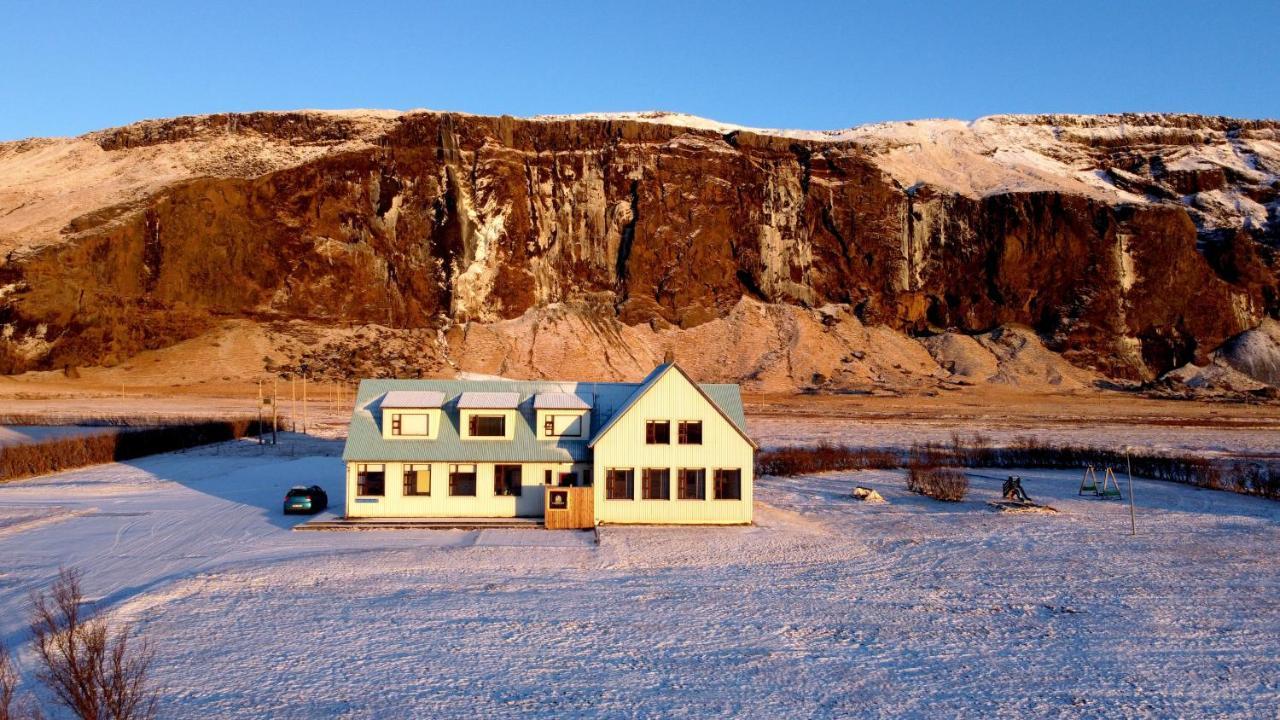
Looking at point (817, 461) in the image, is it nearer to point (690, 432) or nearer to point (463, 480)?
point (690, 432)

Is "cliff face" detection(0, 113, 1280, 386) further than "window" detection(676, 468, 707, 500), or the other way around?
"cliff face" detection(0, 113, 1280, 386)

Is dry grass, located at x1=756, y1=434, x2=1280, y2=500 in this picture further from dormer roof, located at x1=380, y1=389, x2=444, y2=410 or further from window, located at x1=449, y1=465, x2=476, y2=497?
dormer roof, located at x1=380, y1=389, x2=444, y2=410

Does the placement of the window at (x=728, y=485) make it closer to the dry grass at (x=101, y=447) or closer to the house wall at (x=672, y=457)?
the house wall at (x=672, y=457)

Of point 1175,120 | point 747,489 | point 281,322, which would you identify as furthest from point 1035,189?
point 747,489

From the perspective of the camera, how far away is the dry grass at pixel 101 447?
146 feet

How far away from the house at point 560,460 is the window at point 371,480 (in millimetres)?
35

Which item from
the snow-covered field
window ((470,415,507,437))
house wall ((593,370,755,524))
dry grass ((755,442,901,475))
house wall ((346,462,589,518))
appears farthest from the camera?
dry grass ((755,442,901,475))

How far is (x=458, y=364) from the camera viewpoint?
104 metres

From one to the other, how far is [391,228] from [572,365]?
32312 millimetres

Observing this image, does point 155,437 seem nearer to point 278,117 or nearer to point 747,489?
point 747,489

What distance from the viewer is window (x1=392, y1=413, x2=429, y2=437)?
31531 mm

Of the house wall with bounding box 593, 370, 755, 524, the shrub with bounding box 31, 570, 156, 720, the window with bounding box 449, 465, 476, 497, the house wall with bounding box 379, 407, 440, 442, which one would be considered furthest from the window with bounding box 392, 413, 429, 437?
the shrub with bounding box 31, 570, 156, 720

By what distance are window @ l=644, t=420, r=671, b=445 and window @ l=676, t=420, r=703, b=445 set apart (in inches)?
16.7

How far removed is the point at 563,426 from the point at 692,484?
5171 millimetres
